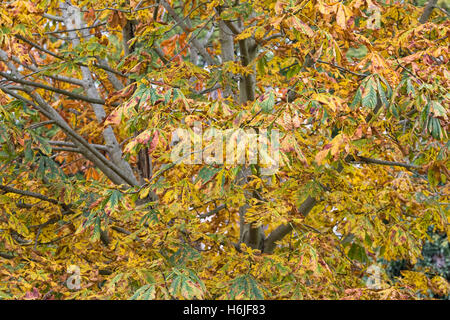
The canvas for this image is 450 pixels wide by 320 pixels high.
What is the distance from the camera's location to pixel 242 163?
8.47 ft

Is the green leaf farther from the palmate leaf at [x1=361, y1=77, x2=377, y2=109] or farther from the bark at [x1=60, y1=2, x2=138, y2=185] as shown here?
the bark at [x1=60, y1=2, x2=138, y2=185]

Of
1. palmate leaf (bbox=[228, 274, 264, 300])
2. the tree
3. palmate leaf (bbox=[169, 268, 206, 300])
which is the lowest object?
palmate leaf (bbox=[228, 274, 264, 300])

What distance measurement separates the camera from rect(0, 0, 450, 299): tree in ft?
9.22

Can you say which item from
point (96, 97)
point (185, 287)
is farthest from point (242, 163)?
point (96, 97)

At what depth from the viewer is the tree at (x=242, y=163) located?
2.81m

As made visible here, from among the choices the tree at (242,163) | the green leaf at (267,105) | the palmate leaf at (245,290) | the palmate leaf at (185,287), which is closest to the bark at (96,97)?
the tree at (242,163)

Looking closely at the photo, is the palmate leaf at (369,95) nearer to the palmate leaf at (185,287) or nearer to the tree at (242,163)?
the tree at (242,163)

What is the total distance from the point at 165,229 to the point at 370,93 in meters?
1.64

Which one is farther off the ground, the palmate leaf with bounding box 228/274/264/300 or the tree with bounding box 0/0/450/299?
the tree with bounding box 0/0/450/299

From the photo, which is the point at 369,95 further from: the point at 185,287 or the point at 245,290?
the point at 185,287

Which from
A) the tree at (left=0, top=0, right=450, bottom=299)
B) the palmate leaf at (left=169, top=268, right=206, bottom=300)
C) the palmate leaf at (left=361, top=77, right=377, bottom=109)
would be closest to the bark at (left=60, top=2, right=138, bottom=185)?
the tree at (left=0, top=0, right=450, bottom=299)

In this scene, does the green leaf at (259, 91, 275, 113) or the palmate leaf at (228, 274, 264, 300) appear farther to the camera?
the palmate leaf at (228, 274, 264, 300)
